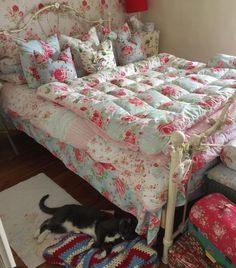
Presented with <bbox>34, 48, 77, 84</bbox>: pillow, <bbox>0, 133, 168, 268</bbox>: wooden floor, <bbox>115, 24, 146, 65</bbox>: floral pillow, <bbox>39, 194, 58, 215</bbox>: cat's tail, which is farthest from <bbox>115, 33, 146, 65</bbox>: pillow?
<bbox>39, 194, 58, 215</bbox>: cat's tail

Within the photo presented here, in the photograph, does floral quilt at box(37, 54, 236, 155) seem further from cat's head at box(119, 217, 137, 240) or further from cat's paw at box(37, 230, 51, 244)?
cat's paw at box(37, 230, 51, 244)

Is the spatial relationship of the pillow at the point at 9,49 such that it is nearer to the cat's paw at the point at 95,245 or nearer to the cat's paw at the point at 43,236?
the cat's paw at the point at 43,236

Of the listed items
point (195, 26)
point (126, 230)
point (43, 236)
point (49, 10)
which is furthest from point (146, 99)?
point (195, 26)

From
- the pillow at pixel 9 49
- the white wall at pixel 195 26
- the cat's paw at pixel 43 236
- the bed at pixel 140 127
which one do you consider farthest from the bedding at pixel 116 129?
the white wall at pixel 195 26

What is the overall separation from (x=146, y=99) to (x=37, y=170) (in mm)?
1088

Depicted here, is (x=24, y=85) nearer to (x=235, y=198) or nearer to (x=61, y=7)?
(x=61, y=7)

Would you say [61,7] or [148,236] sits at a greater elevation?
[61,7]

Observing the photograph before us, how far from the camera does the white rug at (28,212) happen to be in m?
1.59

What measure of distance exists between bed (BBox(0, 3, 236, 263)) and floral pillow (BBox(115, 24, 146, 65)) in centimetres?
50

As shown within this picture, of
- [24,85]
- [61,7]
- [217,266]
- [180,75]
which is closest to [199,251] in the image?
[217,266]

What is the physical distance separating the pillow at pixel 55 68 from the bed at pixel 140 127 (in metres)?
0.10

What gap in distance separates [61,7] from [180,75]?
4.21 ft

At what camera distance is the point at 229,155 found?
4.58ft

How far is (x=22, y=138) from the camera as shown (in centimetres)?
267
